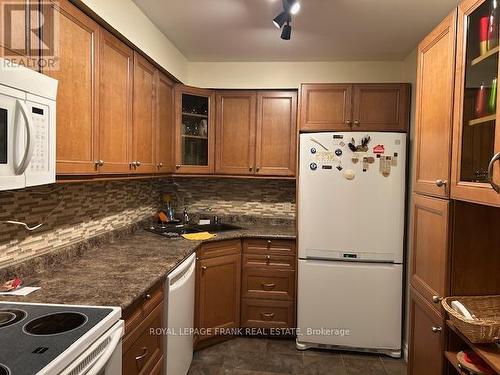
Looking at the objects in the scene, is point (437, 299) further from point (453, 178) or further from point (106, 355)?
point (106, 355)

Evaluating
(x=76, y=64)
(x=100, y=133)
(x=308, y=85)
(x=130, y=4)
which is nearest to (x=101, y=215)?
(x=100, y=133)

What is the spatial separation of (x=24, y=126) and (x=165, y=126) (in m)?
1.71

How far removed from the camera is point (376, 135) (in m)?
2.69

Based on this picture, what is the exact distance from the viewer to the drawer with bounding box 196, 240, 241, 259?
2700 mm

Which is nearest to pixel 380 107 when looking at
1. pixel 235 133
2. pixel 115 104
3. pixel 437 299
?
pixel 235 133

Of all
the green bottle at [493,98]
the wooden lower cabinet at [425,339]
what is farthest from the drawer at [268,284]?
the green bottle at [493,98]

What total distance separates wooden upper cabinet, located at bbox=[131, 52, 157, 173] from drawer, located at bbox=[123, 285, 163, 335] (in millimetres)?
826

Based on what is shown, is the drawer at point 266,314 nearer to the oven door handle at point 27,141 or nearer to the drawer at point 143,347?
the drawer at point 143,347

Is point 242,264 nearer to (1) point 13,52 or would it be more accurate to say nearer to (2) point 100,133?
(2) point 100,133

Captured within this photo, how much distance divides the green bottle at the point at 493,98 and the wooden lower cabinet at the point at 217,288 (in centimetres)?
203

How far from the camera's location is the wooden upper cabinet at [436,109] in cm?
147

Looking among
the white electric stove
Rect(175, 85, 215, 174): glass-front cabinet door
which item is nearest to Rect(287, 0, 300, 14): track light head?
Rect(175, 85, 215, 174): glass-front cabinet door

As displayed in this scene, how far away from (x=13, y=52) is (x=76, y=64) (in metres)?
0.42

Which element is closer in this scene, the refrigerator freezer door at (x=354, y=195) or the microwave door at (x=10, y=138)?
the microwave door at (x=10, y=138)
